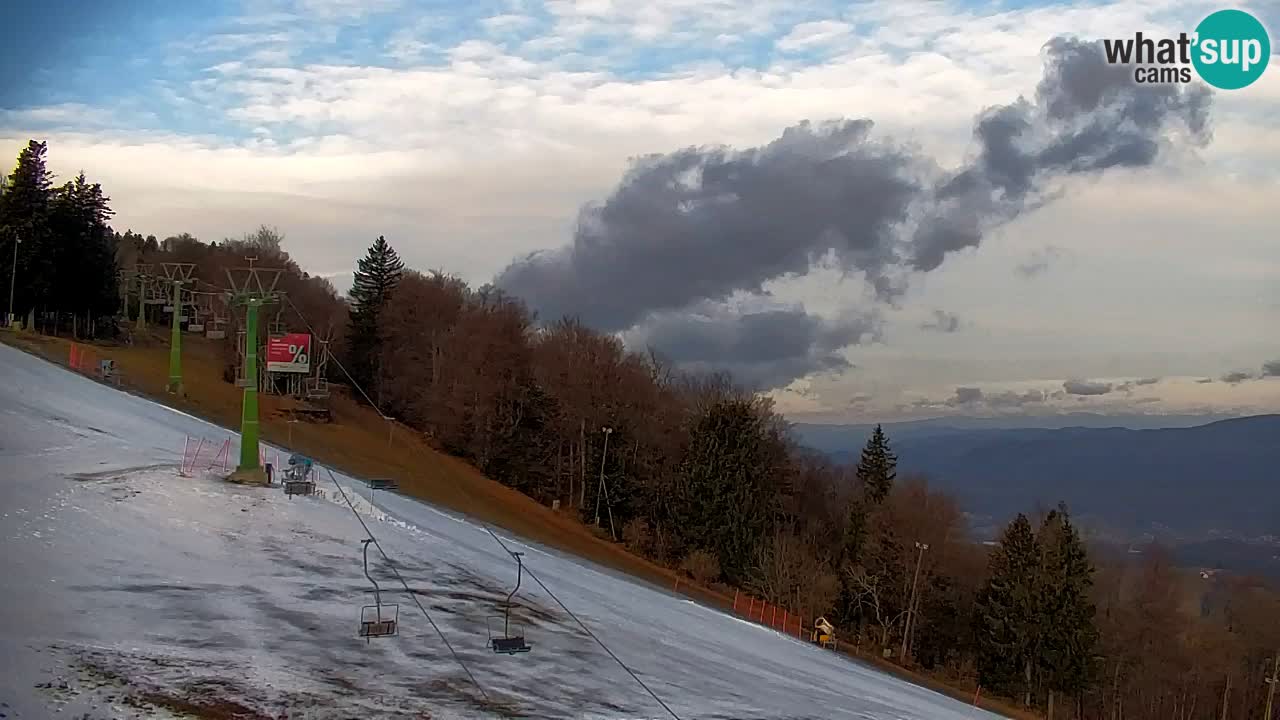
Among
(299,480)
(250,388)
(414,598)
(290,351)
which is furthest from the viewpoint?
(290,351)

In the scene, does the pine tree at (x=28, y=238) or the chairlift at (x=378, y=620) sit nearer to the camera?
the chairlift at (x=378, y=620)

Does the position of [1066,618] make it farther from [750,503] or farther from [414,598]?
[414,598]

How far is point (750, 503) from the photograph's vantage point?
6266 centimetres

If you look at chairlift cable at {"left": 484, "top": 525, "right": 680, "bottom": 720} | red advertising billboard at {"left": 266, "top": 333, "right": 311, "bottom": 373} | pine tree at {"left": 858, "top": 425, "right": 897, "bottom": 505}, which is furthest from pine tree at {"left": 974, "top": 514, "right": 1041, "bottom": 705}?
red advertising billboard at {"left": 266, "top": 333, "right": 311, "bottom": 373}

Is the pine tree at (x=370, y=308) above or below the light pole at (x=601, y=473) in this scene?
above

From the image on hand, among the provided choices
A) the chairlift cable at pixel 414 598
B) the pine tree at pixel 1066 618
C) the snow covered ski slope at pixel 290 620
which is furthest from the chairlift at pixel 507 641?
the pine tree at pixel 1066 618

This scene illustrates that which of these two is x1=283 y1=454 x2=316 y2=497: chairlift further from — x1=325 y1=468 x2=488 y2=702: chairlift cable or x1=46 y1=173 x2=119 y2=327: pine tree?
x1=46 y1=173 x2=119 y2=327: pine tree

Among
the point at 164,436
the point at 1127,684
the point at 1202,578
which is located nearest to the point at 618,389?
the point at 1127,684

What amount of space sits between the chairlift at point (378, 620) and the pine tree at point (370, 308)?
68.9 meters

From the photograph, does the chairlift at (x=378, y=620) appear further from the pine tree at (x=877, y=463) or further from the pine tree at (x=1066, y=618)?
the pine tree at (x=877, y=463)

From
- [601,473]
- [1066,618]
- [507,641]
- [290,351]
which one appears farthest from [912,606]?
[507,641]

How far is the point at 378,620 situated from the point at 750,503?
148 ft

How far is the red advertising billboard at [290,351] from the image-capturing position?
41.6m

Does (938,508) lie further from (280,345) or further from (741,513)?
(280,345)
